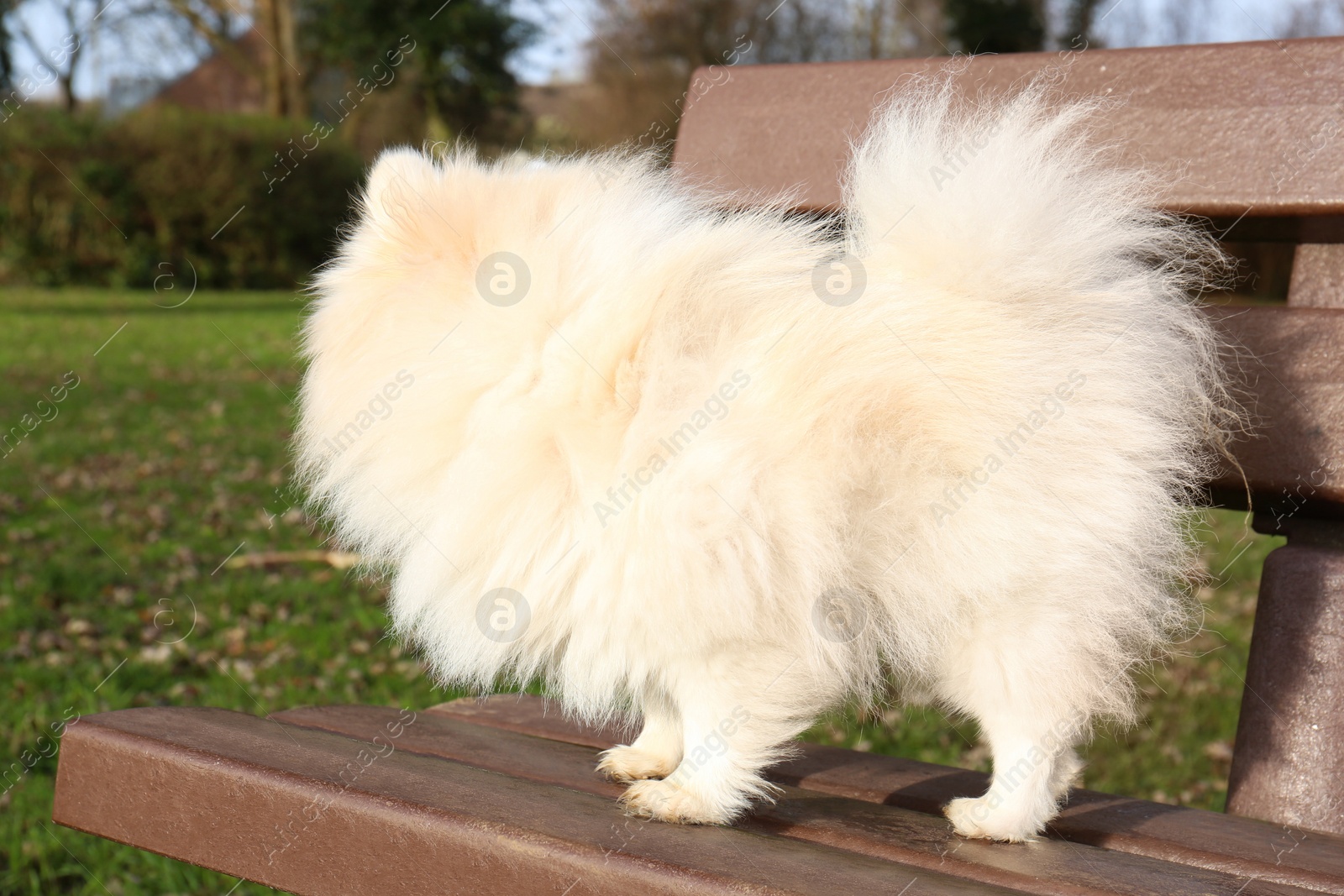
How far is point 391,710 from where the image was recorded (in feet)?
7.32

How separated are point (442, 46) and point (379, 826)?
68.2ft

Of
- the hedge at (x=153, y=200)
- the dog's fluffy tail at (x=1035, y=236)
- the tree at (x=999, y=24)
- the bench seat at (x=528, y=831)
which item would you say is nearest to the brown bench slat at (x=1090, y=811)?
the bench seat at (x=528, y=831)

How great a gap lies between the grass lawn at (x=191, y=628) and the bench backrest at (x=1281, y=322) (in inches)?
7.0

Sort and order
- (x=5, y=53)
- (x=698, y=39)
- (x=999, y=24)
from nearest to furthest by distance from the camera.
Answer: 1. (x=5, y=53)
2. (x=999, y=24)
3. (x=698, y=39)

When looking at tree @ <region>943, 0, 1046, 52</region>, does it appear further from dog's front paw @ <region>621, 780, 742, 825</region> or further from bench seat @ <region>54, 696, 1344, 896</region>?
dog's front paw @ <region>621, 780, 742, 825</region>

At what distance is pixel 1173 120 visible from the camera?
2.24 metres

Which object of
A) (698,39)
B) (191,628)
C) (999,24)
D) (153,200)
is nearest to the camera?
(191,628)

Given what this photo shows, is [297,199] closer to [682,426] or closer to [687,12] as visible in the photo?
[687,12]

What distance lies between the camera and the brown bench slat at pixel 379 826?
4.59ft

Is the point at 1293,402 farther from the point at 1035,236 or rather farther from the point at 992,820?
the point at 992,820

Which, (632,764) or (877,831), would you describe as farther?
(632,764)

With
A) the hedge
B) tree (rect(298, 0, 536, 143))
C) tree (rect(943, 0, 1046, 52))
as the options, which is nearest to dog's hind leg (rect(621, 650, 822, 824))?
the hedge

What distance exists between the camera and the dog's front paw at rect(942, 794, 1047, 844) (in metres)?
1.75

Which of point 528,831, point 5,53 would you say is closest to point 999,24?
point 5,53
